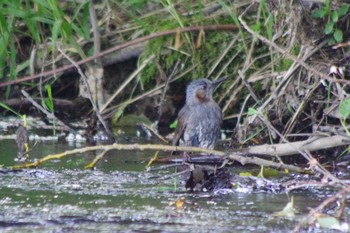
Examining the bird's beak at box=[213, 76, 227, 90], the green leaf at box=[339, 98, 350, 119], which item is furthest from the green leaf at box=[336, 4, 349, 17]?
the bird's beak at box=[213, 76, 227, 90]

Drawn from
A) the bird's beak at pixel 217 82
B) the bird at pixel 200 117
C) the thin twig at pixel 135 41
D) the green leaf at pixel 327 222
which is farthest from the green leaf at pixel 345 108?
the thin twig at pixel 135 41

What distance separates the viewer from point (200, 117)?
756 centimetres

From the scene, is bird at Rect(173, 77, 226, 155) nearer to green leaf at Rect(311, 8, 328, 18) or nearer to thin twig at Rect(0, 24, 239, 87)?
thin twig at Rect(0, 24, 239, 87)

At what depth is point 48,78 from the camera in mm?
7961

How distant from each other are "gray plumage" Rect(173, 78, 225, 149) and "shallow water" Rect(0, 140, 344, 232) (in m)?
1.13

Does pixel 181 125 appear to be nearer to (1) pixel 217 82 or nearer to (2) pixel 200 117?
(2) pixel 200 117

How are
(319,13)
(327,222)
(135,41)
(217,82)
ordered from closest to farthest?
(327,222) → (319,13) → (217,82) → (135,41)

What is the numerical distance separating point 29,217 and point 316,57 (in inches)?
102

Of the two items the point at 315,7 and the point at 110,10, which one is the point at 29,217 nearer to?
the point at 315,7

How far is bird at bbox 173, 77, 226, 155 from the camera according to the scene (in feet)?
24.4

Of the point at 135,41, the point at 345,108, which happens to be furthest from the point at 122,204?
the point at 135,41

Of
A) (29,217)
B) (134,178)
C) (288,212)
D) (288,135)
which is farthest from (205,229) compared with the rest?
(288,135)

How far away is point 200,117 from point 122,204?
2643 millimetres

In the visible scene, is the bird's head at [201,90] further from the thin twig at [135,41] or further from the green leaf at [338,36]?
the green leaf at [338,36]
